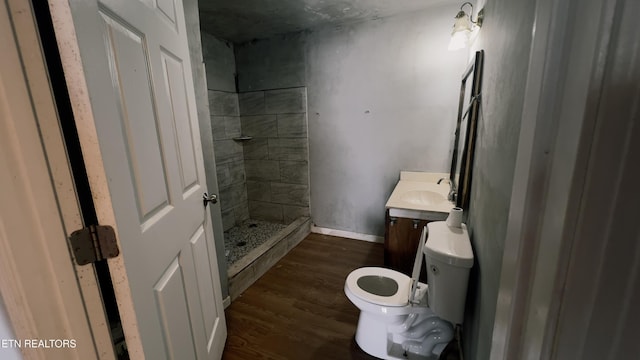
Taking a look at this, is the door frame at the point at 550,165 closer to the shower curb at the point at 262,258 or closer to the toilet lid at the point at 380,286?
the toilet lid at the point at 380,286

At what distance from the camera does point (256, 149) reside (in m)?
3.44

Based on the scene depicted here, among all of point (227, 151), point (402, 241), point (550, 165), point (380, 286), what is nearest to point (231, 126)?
point (227, 151)

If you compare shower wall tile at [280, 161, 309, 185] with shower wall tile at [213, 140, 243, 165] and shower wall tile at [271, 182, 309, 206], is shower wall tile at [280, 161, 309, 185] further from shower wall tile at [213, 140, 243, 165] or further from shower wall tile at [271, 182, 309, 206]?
shower wall tile at [213, 140, 243, 165]

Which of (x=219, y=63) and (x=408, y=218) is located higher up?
(x=219, y=63)

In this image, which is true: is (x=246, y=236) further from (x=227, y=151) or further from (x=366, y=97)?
(x=366, y=97)

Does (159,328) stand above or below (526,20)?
below

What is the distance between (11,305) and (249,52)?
316 cm

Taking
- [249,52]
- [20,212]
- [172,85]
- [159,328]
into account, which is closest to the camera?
[20,212]

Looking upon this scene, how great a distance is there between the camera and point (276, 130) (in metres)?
3.24

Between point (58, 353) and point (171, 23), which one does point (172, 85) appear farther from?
point (58, 353)

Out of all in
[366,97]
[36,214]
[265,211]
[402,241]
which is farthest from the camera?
[265,211]

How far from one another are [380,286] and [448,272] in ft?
2.03

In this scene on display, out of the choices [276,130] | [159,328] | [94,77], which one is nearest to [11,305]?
[159,328]

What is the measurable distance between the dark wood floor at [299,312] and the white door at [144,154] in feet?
1.46
